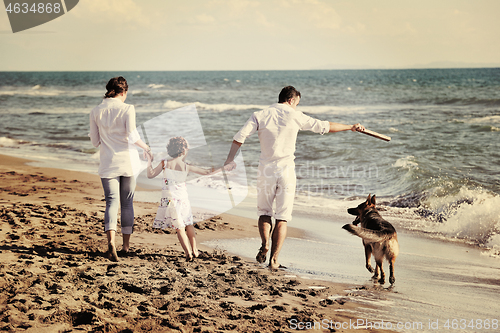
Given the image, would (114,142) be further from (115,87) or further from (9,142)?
(9,142)

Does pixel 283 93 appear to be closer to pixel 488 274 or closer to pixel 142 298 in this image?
pixel 142 298

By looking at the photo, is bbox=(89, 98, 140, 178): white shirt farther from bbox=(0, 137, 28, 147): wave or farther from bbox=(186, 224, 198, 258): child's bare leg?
bbox=(0, 137, 28, 147): wave

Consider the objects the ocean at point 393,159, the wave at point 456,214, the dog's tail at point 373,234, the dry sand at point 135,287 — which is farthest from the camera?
the ocean at point 393,159

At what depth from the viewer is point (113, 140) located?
156 inches

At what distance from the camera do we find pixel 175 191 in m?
4.21

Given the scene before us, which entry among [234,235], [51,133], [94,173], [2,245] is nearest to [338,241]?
[234,235]

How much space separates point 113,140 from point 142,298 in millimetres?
1622

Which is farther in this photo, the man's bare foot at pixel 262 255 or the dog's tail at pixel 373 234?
the man's bare foot at pixel 262 255

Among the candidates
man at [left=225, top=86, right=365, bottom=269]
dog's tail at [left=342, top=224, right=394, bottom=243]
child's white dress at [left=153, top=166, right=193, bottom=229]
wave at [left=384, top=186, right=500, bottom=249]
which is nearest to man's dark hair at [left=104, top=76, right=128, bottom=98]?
child's white dress at [left=153, top=166, right=193, bottom=229]

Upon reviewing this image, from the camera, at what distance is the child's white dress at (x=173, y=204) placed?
4137 millimetres

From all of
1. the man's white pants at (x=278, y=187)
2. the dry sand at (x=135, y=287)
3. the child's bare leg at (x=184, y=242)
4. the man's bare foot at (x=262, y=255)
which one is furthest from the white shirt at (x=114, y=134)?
the man's bare foot at (x=262, y=255)

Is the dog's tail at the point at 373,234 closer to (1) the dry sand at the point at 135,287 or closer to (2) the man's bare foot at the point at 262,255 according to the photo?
(1) the dry sand at the point at 135,287

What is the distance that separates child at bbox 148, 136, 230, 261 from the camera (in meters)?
4.14

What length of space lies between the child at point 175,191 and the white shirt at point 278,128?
0.51m
